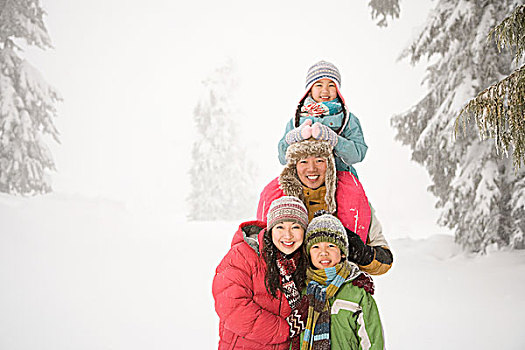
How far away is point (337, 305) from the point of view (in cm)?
255

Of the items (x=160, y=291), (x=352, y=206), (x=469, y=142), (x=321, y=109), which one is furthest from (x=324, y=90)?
(x=469, y=142)

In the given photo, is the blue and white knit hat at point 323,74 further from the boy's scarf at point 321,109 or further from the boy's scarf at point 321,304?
the boy's scarf at point 321,304

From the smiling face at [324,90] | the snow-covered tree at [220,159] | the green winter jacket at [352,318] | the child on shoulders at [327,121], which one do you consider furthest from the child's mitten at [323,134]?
the snow-covered tree at [220,159]

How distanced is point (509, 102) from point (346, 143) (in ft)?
6.07

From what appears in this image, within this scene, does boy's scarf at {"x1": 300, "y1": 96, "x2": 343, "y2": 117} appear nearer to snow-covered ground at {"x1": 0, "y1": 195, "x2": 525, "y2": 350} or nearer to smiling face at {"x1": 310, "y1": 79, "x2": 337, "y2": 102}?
smiling face at {"x1": 310, "y1": 79, "x2": 337, "y2": 102}

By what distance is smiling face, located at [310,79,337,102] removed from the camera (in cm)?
350

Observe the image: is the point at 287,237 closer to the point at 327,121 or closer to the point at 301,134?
the point at 301,134

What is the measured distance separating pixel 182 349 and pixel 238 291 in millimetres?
3792

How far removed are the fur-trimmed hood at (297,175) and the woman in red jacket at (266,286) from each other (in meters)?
0.23

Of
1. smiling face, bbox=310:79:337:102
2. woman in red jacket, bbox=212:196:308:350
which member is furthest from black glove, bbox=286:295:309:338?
smiling face, bbox=310:79:337:102

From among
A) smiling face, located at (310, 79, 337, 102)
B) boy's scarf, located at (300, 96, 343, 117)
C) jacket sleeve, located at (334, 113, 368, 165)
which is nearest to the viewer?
jacket sleeve, located at (334, 113, 368, 165)

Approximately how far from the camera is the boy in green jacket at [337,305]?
8.21 feet

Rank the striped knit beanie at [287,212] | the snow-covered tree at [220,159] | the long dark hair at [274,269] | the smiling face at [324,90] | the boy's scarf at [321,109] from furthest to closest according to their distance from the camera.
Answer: the snow-covered tree at [220,159], the smiling face at [324,90], the boy's scarf at [321,109], the striped knit beanie at [287,212], the long dark hair at [274,269]

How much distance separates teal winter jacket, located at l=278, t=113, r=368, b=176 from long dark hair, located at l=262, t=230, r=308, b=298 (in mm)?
858
